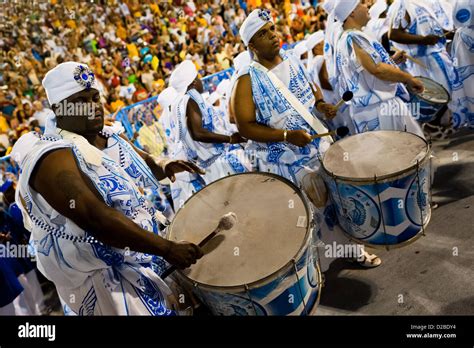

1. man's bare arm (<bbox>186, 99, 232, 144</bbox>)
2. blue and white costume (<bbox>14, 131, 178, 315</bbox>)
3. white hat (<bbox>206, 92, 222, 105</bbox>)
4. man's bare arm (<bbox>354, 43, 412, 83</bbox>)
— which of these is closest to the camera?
blue and white costume (<bbox>14, 131, 178, 315</bbox>)

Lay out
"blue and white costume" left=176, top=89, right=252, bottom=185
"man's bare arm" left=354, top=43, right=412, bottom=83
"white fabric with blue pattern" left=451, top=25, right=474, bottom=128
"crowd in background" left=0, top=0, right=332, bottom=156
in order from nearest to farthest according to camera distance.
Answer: "man's bare arm" left=354, top=43, right=412, bottom=83 → "blue and white costume" left=176, top=89, right=252, bottom=185 → "white fabric with blue pattern" left=451, top=25, right=474, bottom=128 → "crowd in background" left=0, top=0, right=332, bottom=156

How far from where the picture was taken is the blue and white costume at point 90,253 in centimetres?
175

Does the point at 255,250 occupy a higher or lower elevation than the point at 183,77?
lower

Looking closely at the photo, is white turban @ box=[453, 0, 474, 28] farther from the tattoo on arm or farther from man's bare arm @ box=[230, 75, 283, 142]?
the tattoo on arm

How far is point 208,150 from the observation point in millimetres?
3986

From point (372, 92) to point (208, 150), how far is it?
1.53 metres

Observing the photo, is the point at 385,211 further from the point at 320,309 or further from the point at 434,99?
the point at 434,99

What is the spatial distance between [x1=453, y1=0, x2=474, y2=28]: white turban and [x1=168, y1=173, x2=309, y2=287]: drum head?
2.98 m

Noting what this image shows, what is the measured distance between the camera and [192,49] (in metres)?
10.7

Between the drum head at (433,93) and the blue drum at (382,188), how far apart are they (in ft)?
3.92

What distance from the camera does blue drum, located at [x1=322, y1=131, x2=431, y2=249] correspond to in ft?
7.56

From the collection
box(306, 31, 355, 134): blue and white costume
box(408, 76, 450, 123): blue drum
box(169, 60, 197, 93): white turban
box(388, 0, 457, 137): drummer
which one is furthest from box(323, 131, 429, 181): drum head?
box(388, 0, 457, 137): drummer

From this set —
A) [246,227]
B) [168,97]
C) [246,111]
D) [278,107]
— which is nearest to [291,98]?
[278,107]

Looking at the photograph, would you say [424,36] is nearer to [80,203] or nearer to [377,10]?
[377,10]
